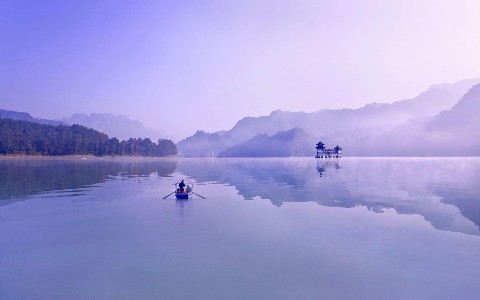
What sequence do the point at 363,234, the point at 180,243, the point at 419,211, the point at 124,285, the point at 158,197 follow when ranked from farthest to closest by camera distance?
the point at 158,197 → the point at 419,211 → the point at 363,234 → the point at 180,243 → the point at 124,285

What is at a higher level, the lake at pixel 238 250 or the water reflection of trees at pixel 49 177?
the water reflection of trees at pixel 49 177

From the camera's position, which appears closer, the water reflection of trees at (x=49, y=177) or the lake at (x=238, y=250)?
the lake at (x=238, y=250)

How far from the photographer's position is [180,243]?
20406 millimetres

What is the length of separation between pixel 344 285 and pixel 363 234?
32.1ft

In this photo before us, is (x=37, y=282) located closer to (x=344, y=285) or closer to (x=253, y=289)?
(x=253, y=289)

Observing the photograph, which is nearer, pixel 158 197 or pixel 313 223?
pixel 313 223

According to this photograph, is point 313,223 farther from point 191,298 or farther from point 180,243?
point 191,298

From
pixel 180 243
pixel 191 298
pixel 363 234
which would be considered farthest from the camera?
pixel 363 234

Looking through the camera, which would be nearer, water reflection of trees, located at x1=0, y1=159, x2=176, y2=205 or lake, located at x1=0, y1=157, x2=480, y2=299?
lake, located at x1=0, y1=157, x2=480, y2=299

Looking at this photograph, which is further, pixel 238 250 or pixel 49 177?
pixel 49 177

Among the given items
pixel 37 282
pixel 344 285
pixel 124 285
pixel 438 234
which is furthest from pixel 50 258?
pixel 438 234

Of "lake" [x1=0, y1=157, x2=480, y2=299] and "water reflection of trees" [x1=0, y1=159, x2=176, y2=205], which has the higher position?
"water reflection of trees" [x1=0, y1=159, x2=176, y2=205]

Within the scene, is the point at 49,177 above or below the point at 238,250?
above

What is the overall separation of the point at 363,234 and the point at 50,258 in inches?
809
